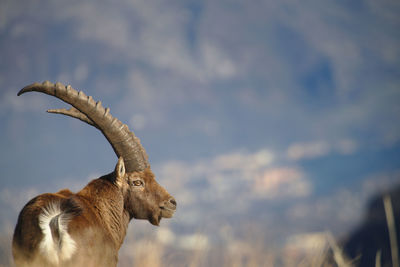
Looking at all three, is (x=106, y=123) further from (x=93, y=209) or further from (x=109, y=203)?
(x=93, y=209)

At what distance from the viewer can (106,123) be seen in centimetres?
861

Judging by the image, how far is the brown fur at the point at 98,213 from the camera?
630 centimetres

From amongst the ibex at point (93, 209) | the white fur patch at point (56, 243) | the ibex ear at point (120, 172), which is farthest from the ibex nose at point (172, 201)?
the white fur patch at point (56, 243)

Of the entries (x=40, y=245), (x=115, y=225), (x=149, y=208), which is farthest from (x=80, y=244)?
(x=149, y=208)

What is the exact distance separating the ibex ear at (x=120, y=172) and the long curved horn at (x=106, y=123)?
296mm

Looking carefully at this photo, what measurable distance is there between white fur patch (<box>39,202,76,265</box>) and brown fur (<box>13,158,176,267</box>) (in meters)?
0.07

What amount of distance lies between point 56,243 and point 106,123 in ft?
10.8

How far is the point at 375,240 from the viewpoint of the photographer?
1821 inches

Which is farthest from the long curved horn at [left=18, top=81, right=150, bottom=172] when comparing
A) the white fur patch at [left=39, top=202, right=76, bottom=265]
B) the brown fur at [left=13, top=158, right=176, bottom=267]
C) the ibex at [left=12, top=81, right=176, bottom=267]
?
the white fur patch at [left=39, top=202, right=76, bottom=265]

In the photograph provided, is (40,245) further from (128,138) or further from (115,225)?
(128,138)

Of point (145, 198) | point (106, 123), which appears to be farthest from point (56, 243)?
point (106, 123)

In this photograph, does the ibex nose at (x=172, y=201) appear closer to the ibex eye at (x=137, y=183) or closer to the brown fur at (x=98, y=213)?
the brown fur at (x=98, y=213)

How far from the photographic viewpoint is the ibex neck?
830cm

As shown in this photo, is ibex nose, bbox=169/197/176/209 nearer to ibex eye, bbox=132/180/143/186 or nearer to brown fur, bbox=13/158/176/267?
brown fur, bbox=13/158/176/267
